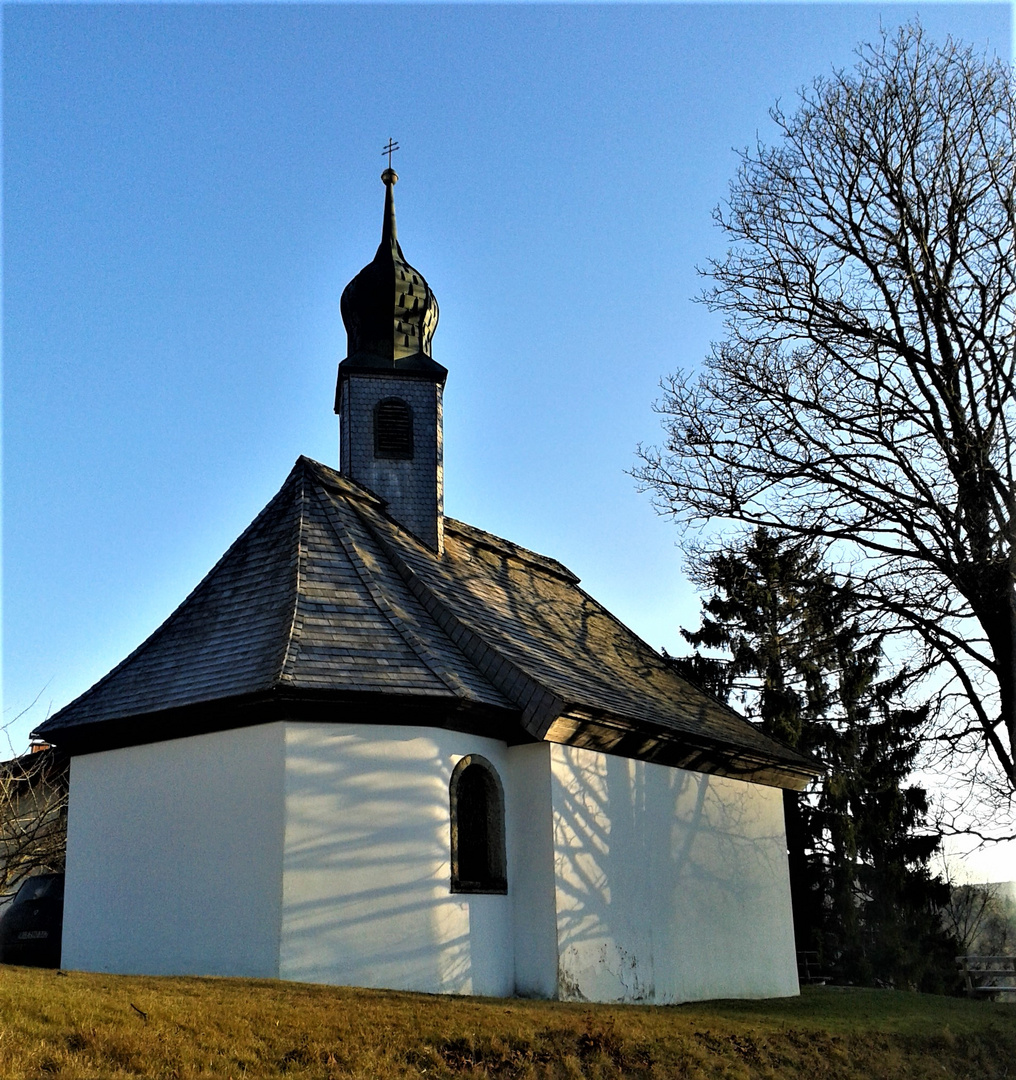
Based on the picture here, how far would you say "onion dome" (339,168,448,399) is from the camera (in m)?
20.2

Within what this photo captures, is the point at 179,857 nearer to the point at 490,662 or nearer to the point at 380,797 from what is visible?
the point at 380,797

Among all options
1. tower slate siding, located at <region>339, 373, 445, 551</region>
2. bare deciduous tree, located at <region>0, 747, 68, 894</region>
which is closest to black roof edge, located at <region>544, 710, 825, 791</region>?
tower slate siding, located at <region>339, 373, 445, 551</region>

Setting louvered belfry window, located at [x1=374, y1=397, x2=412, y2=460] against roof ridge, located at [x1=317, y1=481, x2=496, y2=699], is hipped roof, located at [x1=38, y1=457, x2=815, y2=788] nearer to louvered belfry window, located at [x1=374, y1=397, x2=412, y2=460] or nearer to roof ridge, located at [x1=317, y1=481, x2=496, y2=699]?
roof ridge, located at [x1=317, y1=481, x2=496, y2=699]

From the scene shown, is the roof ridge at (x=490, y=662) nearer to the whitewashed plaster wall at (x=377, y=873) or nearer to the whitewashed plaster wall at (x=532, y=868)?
the whitewashed plaster wall at (x=532, y=868)

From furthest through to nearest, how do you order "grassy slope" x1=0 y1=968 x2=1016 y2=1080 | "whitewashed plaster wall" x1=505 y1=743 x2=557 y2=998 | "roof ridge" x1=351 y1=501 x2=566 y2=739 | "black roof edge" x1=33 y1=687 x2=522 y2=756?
"roof ridge" x1=351 y1=501 x2=566 y2=739, "whitewashed plaster wall" x1=505 y1=743 x2=557 y2=998, "black roof edge" x1=33 y1=687 x2=522 y2=756, "grassy slope" x1=0 y1=968 x2=1016 y2=1080

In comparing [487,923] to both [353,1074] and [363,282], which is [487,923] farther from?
[363,282]

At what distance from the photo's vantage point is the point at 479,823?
48.0 ft

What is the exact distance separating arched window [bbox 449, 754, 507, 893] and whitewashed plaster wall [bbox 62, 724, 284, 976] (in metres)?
2.44

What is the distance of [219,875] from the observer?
13.2m

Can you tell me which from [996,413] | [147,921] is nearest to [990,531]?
[996,413]

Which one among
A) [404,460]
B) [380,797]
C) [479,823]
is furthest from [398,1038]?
[404,460]

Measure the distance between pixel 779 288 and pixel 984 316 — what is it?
8.67 feet

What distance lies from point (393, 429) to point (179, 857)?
8595 mm

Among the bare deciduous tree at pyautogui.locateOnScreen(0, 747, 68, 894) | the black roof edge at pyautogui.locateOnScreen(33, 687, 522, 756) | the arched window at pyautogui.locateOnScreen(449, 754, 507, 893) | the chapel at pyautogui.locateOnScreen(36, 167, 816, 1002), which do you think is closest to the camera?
the chapel at pyautogui.locateOnScreen(36, 167, 816, 1002)
